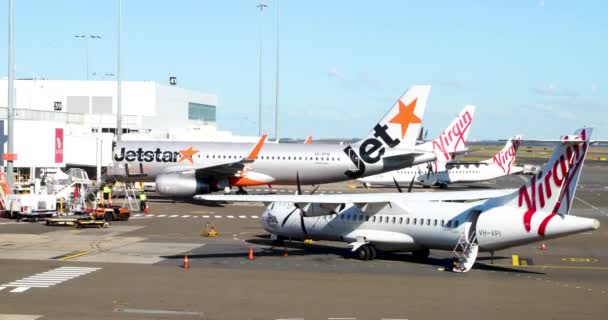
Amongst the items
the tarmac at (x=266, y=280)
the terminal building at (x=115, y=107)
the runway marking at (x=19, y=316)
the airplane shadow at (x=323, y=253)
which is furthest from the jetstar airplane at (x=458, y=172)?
the runway marking at (x=19, y=316)

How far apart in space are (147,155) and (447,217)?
113 ft

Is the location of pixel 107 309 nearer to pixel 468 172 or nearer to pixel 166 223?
pixel 166 223

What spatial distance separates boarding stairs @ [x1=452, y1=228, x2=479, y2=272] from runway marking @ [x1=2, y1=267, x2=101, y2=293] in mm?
14033

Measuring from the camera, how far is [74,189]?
175 feet

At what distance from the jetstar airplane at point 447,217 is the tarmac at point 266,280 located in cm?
98

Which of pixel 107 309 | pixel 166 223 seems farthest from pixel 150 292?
pixel 166 223

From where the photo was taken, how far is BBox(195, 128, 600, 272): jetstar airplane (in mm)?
28203

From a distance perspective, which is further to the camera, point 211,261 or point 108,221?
point 108,221

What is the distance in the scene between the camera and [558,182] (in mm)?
28312

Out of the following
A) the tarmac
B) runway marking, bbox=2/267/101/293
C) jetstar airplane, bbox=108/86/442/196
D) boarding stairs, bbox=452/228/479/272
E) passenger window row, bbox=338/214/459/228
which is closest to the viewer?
the tarmac

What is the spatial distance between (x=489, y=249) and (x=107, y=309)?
14.8 m

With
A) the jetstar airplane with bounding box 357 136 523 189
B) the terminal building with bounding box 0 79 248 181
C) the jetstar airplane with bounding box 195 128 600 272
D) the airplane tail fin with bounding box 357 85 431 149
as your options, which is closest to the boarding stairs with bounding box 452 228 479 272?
the jetstar airplane with bounding box 195 128 600 272

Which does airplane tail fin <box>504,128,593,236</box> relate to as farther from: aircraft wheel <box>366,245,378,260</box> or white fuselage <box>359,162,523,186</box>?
white fuselage <box>359,162,523,186</box>

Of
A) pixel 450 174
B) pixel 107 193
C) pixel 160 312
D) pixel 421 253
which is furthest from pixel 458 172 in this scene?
pixel 160 312
